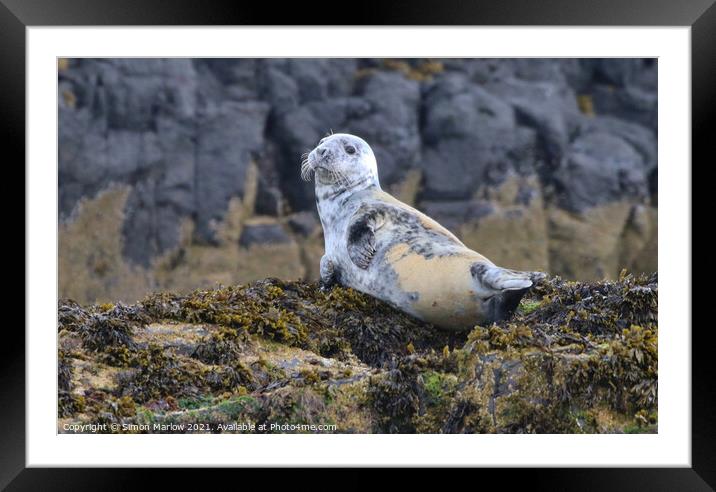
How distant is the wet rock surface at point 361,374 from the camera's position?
6.98 metres

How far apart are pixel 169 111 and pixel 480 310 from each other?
23.0 metres

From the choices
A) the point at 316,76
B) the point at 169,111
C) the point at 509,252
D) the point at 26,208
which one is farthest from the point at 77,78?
the point at 26,208

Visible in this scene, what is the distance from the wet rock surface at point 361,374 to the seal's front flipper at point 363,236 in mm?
747

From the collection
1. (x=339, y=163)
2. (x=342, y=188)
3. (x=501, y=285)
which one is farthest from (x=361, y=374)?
(x=339, y=163)

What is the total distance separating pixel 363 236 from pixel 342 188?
0.96 meters

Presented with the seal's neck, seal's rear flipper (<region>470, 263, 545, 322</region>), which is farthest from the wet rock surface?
the seal's neck

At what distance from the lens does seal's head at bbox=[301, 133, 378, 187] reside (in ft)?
31.6

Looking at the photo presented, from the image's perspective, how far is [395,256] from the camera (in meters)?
8.55

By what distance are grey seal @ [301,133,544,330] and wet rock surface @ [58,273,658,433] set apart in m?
0.27

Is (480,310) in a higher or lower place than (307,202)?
lower

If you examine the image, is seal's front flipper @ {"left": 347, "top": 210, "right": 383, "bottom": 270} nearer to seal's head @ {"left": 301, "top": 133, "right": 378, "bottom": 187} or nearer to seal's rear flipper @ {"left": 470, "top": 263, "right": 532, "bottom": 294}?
seal's head @ {"left": 301, "top": 133, "right": 378, "bottom": 187}

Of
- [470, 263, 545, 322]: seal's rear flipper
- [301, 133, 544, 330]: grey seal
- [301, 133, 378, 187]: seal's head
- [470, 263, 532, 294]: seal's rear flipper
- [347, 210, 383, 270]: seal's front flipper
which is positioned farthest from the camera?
[301, 133, 378, 187]: seal's head

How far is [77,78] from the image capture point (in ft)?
92.5
